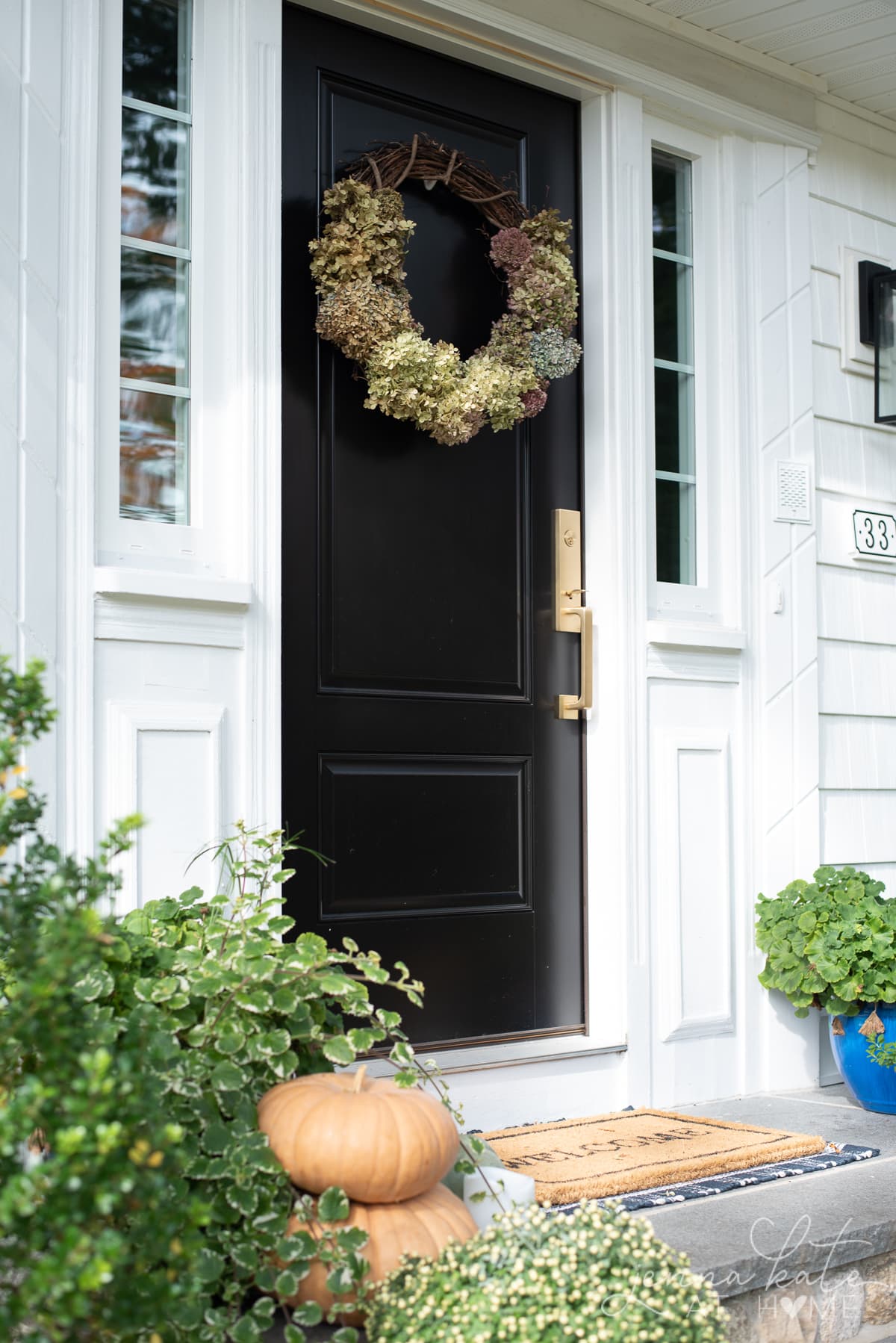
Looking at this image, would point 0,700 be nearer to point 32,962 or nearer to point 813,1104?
point 32,962

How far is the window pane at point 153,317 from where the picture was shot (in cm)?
267

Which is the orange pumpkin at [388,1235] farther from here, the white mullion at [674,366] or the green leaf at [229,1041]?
the white mullion at [674,366]

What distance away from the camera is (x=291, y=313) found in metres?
2.88

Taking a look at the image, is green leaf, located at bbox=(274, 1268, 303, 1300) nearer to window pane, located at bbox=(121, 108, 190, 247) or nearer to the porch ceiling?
window pane, located at bbox=(121, 108, 190, 247)

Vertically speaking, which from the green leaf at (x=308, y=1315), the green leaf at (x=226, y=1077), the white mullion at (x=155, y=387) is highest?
the white mullion at (x=155, y=387)

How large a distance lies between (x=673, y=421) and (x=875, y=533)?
28.6 inches

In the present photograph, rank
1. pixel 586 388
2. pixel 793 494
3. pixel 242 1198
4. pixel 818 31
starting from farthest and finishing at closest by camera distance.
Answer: pixel 793 494, pixel 818 31, pixel 586 388, pixel 242 1198

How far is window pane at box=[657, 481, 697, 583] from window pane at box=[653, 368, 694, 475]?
5 cm

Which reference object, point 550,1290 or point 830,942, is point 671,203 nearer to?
point 830,942

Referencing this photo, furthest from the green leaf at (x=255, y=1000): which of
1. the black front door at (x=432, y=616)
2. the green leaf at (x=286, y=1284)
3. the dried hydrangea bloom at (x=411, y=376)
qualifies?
the dried hydrangea bloom at (x=411, y=376)

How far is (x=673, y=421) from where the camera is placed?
138 inches

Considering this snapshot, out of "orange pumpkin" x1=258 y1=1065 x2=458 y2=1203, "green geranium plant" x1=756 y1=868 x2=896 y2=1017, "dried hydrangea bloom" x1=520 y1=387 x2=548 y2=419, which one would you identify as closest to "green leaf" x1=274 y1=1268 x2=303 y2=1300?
"orange pumpkin" x1=258 y1=1065 x2=458 y2=1203

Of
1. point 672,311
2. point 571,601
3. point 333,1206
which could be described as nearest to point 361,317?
point 571,601

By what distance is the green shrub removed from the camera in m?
1.57
